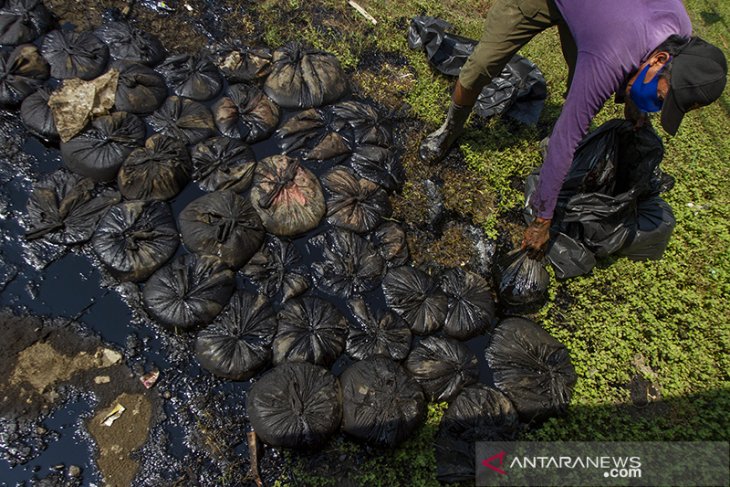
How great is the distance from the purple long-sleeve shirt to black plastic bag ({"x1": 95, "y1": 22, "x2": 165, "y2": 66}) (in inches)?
141

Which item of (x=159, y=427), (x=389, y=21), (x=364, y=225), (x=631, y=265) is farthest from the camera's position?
(x=389, y=21)

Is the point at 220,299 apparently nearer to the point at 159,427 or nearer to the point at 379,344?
the point at 159,427

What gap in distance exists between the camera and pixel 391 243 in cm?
379

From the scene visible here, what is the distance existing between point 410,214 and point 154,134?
2.20 meters

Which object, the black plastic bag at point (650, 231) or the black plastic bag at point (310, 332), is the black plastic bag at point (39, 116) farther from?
the black plastic bag at point (650, 231)

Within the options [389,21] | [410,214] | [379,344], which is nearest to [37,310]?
[379,344]

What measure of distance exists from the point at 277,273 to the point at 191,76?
2.04 metres

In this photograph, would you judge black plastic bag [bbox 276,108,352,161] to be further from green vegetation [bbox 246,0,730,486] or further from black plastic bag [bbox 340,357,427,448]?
black plastic bag [bbox 340,357,427,448]

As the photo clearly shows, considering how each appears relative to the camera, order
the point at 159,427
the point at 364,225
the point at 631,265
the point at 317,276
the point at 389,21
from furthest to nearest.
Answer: the point at 389,21 → the point at 631,265 → the point at 364,225 → the point at 317,276 → the point at 159,427

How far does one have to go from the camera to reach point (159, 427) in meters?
3.03

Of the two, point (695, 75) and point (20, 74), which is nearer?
point (695, 75)

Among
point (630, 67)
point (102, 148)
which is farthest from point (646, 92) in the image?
point (102, 148)

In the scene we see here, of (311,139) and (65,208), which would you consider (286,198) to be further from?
(65,208)

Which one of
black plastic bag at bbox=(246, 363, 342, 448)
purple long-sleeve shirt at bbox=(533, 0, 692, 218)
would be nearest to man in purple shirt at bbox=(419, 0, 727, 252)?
purple long-sleeve shirt at bbox=(533, 0, 692, 218)
